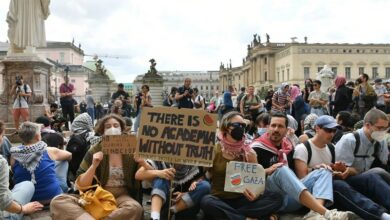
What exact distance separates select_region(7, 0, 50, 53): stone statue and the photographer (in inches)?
64.1

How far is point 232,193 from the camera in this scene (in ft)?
16.5

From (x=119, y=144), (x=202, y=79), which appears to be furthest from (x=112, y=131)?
(x=202, y=79)

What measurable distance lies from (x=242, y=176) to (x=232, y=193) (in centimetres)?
26

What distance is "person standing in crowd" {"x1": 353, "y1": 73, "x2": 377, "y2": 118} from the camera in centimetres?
1014

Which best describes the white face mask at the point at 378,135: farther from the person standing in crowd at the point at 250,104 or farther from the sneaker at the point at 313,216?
the person standing in crowd at the point at 250,104

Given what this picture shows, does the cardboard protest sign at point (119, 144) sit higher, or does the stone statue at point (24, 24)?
the stone statue at point (24, 24)

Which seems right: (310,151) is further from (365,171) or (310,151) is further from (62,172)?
(62,172)

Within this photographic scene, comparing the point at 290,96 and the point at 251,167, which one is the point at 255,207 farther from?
the point at 290,96

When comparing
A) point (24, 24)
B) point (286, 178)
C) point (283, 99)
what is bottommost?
point (286, 178)

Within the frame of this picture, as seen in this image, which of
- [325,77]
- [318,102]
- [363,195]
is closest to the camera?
[363,195]

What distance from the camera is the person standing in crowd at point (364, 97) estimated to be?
10.1 m

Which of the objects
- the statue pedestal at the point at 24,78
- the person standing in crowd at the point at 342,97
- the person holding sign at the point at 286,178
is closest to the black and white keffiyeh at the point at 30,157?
the person holding sign at the point at 286,178

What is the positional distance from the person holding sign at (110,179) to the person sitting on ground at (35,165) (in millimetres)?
440

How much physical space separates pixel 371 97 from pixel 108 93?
101ft
